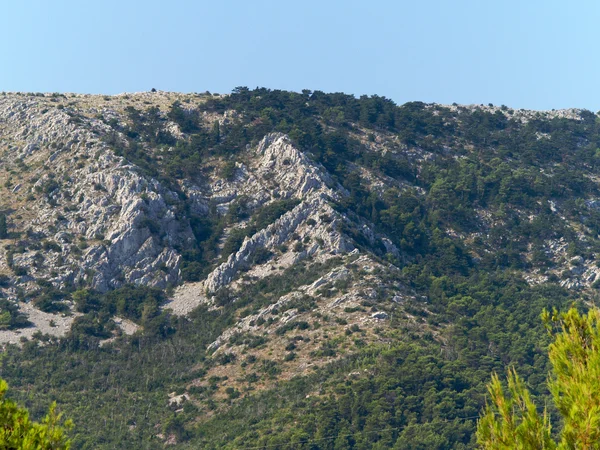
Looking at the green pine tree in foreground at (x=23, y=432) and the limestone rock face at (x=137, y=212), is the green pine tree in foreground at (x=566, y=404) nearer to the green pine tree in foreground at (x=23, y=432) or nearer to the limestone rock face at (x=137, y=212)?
the green pine tree in foreground at (x=23, y=432)

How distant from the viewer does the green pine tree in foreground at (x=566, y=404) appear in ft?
79.2

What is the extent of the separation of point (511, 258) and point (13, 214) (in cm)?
6873

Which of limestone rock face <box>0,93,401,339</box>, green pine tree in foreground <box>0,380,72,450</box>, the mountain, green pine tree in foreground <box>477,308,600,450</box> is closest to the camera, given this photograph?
green pine tree in foreground <box>477,308,600,450</box>

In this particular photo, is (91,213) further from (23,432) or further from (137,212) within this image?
(23,432)

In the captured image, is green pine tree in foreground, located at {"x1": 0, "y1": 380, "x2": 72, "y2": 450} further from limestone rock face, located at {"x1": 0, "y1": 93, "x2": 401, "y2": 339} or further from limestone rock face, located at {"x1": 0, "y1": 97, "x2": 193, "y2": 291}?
limestone rock face, located at {"x1": 0, "y1": 97, "x2": 193, "y2": 291}

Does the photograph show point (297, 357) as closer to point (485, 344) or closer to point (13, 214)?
point (485, 344)

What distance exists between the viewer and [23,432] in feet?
83.3

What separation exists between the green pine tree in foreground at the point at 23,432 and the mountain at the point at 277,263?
172 feet

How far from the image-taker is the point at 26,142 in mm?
134125

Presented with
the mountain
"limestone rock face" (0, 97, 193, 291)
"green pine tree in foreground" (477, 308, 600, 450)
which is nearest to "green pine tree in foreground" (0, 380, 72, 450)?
"green pine tree in foreground" (477, 308, 600, 450)

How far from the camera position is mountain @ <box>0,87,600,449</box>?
86188 millimetres

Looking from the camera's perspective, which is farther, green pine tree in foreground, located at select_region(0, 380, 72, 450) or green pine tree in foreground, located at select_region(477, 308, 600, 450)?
green pine tree in foreground, located at select_region(0, 380, 72, 450)

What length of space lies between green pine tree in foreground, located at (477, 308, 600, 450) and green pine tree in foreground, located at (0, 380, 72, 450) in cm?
1249

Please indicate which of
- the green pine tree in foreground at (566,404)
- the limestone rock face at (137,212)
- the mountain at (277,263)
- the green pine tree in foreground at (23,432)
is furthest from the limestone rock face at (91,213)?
the green pine tree in foreground at (566,404)
